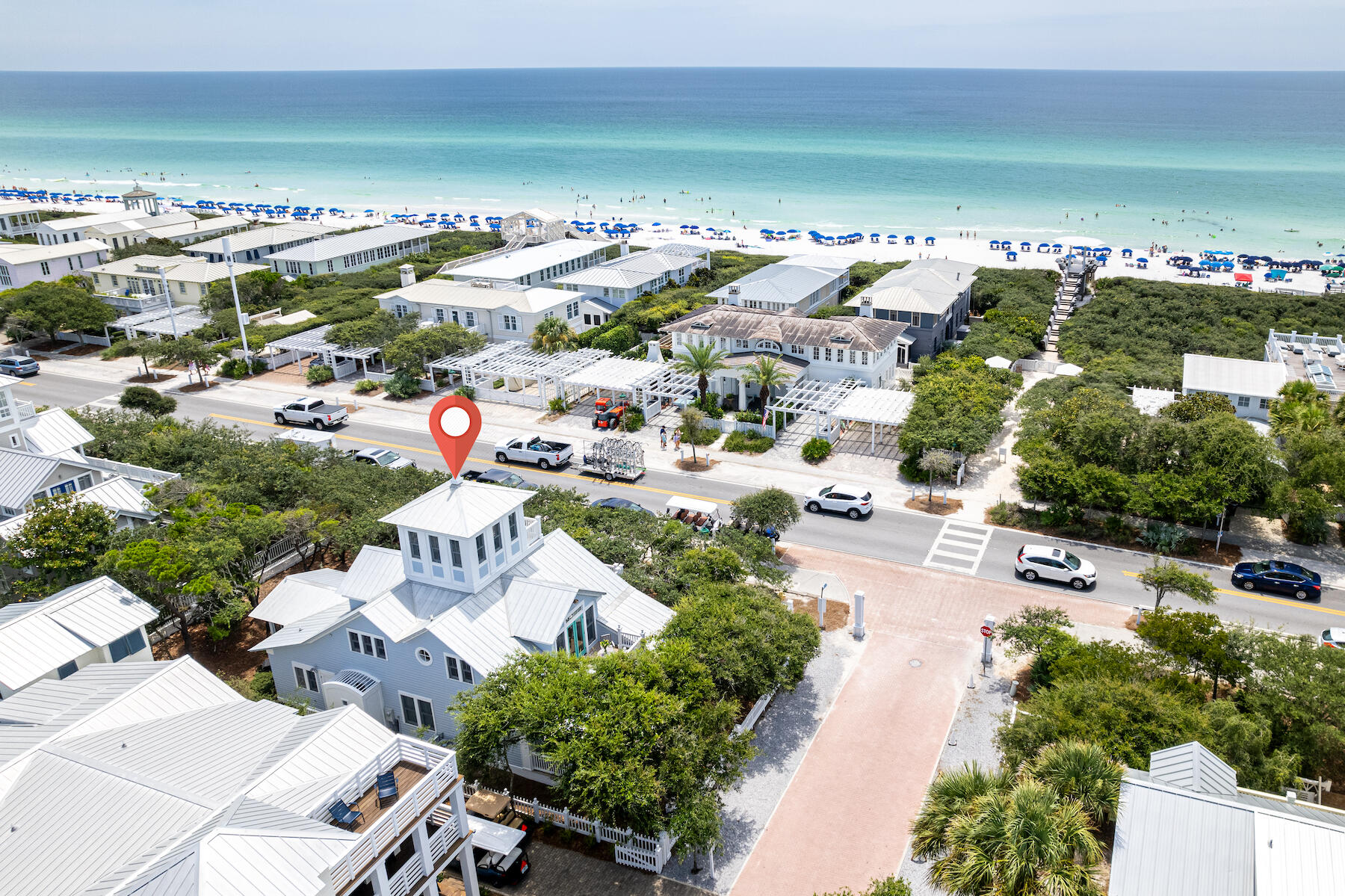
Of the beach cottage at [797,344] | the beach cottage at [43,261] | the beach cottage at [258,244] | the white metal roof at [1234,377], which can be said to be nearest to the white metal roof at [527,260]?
the beach cottage at [797,344]

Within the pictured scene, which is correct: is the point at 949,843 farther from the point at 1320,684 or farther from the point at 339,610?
the point at 339,610

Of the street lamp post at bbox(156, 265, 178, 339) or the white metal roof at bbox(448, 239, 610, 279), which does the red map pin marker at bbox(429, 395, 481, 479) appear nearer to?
the white metal roof at bbox(448, 239, 610, 279)

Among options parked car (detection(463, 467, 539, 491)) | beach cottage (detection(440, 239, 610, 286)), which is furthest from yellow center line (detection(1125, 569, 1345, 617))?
beach cottage (detection(440, 239, 610, 286))

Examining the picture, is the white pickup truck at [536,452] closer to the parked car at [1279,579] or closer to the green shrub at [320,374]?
the green shrub at [320,374]

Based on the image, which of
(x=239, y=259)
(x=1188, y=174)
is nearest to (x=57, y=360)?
(x=239, y=259)

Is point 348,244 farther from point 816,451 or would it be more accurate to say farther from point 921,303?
point 816,451

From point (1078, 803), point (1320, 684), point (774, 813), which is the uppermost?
point (1078, 803)
